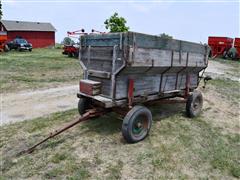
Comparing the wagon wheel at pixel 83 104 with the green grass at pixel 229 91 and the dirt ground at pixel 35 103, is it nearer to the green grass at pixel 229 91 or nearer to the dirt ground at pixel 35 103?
the dirt ground at pixel 35 103

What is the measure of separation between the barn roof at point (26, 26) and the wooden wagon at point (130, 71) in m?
40.2

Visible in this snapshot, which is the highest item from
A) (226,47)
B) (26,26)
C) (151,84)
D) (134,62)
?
(26,26)

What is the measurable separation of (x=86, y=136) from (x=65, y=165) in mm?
Result: 1241

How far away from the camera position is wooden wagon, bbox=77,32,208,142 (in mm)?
5043

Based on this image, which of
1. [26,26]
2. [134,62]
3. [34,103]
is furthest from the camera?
[26,26]

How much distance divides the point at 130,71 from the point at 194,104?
306 centimetres

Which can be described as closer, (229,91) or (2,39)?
(229,91)

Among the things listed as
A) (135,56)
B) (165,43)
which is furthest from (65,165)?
(165,43)

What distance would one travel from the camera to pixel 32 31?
43031 mm

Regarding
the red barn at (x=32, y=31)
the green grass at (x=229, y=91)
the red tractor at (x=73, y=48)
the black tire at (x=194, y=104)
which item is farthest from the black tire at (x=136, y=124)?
the red barn at (x=32, y=31)

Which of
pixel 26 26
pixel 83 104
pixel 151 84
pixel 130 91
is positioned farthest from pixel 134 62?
pixel 26 26

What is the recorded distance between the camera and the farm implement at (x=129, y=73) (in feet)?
16.6

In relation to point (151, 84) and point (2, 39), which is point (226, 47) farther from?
point (2, 39)

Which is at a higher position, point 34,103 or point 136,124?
point 136,124
